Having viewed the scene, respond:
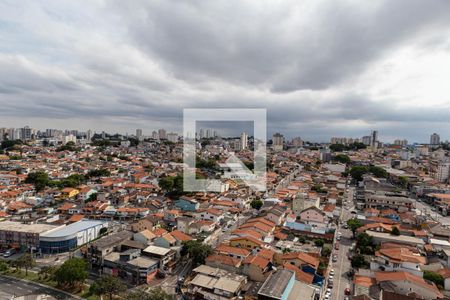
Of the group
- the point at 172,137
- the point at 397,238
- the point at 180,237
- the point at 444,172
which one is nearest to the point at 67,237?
the point at 180,237

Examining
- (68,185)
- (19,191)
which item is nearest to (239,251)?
(68,185)

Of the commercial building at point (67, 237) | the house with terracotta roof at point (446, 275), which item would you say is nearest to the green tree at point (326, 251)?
the house with terracotta roof at point (446, 275)

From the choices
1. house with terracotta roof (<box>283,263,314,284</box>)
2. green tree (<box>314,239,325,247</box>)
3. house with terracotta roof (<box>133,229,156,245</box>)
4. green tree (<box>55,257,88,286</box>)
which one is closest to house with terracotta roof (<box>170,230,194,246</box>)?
house with terracotta roof (<box>133,229,156,245</box>)

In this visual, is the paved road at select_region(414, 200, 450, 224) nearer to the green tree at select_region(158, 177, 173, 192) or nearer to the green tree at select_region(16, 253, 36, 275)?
the green tree at select_region(158, 177, 173, 192)

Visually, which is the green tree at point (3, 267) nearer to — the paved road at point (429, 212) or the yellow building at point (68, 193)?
the yellow building at point (68, 193)

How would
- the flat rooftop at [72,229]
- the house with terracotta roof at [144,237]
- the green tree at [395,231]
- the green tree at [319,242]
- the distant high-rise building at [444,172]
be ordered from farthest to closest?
the distant high-rise building at [444,172] < the green tree at [395,231] < the green tree at [319,242] < the flat rooftop at [72,229] < the house with terracotta roof at [144,237]

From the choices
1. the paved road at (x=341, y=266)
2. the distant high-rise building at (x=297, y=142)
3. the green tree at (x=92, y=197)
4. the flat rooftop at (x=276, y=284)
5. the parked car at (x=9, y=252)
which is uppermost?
the distant high-rise building at (x=297, y=142)
